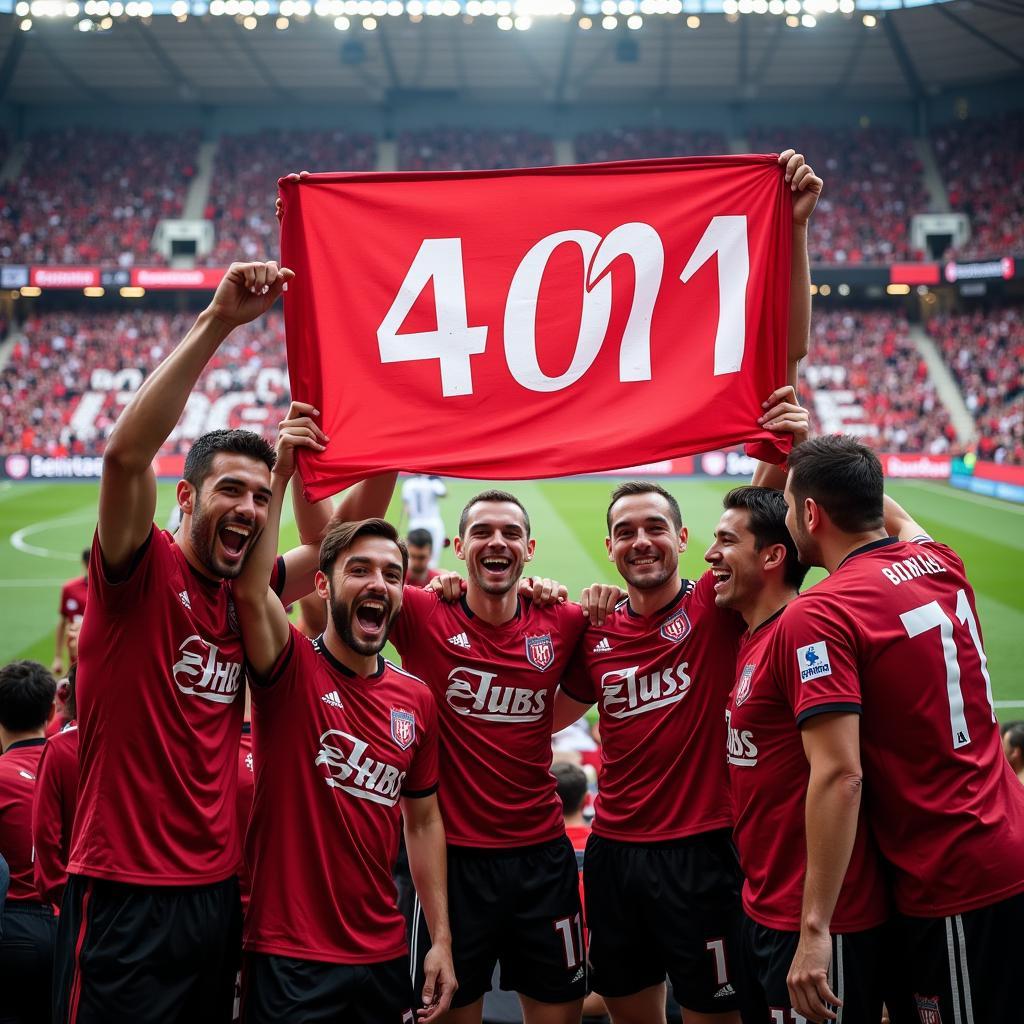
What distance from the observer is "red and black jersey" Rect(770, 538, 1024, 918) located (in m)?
3.18

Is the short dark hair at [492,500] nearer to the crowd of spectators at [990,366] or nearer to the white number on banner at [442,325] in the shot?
the white number on banner at [442,325]

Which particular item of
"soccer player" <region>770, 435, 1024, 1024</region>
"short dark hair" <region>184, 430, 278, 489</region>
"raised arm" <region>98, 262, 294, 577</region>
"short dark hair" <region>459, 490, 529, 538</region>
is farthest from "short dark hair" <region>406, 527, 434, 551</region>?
"soccer player" <region>770, 435, 1024, 1024</region>

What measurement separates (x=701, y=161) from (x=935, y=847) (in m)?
2.96

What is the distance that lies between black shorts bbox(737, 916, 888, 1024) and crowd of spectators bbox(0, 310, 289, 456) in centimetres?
3169

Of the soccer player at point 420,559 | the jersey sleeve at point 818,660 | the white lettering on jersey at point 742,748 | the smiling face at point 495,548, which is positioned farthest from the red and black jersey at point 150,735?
the soccer player at point 420,559

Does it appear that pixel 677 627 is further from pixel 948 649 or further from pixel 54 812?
pixel 54 812

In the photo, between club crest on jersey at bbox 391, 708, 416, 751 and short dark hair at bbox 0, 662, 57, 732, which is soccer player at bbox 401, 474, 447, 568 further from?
club crest on jersey at bbox 391, 708, 416, 751

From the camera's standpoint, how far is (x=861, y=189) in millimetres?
45625

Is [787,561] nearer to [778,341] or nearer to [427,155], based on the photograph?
[778,341]

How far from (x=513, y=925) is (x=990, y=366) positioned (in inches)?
1517

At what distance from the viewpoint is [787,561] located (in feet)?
12.7

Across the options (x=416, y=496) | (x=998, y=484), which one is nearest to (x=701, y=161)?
(x=416, y=496)

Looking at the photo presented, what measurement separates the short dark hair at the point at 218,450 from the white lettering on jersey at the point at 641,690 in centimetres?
170

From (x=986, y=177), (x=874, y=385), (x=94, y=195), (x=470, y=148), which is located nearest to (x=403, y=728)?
(x=874, y=385)
